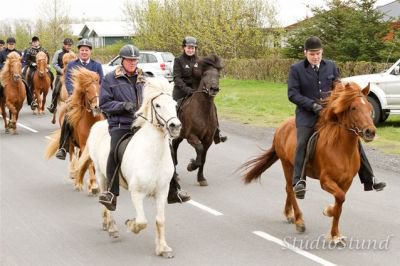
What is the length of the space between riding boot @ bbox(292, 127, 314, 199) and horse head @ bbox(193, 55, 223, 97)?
3.40 meters

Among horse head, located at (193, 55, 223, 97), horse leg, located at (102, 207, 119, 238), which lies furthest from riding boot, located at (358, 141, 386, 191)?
horse head, located at (193, 55, 223, 97)

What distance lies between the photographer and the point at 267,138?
16.4 meters

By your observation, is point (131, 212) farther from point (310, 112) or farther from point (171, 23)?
point (171, 23)

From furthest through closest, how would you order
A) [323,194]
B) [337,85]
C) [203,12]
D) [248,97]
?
[203,12] → [248,97] → [323,194] → [337,85]

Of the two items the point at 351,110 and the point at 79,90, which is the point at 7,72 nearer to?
the point at 79,90

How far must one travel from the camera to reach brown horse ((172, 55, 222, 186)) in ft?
37.2

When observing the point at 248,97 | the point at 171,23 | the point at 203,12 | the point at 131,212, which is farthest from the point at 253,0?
the point at 131,212

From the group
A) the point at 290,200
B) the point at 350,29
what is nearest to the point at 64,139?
the point at 290,200

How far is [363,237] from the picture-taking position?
7.87 metres

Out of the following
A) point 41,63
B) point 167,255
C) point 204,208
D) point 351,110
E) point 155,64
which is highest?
point 351,110

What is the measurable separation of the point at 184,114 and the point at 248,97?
1596 centimetres

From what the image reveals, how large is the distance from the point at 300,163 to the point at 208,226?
1.59 m

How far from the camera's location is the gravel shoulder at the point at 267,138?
12780 millimetres

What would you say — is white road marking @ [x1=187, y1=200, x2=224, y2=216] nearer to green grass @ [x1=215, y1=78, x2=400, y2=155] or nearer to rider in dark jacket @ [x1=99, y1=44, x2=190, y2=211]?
rider in dark jacket @ [x1=99, y1=44, x2=190, y2=211]
